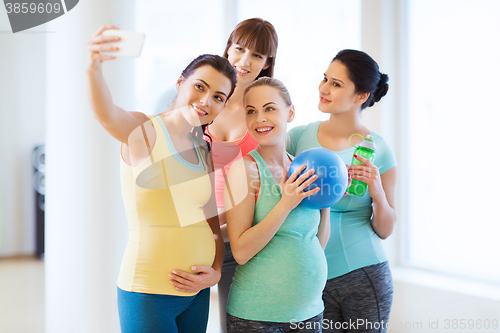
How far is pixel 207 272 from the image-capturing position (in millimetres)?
→ 957

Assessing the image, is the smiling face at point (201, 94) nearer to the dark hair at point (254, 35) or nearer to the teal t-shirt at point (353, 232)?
the dark hair at point (254, 35)

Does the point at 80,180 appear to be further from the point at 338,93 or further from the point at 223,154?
the point at 338,93

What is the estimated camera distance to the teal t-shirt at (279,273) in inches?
38.3

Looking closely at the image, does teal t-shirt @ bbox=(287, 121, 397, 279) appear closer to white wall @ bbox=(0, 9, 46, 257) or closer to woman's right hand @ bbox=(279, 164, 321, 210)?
woman's right hand @ bbox=(279, 164, 321, 210)

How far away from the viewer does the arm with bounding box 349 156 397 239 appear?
111 cm

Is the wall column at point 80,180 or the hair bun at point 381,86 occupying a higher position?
the hair bun at point 381,86

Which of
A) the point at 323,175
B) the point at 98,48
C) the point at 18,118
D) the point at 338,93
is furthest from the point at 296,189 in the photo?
the point at 18,118

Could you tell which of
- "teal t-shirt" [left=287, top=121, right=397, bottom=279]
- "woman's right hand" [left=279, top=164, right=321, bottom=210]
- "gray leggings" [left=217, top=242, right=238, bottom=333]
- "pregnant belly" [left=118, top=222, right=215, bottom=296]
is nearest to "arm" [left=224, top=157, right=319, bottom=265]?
"woman's right hand" [left=279, top=164, right=321, bottom=210]

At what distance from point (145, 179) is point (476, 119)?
1816mm

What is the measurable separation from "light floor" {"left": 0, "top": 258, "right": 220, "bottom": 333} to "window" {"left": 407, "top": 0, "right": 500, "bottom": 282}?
197 centimetres

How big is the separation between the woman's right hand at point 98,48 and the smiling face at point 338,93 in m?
0.70

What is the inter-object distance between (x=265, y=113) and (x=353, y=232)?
0.50 meters

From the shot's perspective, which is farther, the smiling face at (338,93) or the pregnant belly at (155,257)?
the smiling face at (338,93)

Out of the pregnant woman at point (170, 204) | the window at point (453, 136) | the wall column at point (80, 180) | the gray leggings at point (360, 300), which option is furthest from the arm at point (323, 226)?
the window at point (453, 136)
